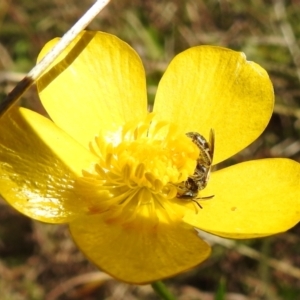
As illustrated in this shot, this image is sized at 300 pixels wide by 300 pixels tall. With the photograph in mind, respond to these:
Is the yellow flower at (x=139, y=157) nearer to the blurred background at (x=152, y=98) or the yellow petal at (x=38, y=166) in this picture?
the yellow petal at (x=38, y=166)

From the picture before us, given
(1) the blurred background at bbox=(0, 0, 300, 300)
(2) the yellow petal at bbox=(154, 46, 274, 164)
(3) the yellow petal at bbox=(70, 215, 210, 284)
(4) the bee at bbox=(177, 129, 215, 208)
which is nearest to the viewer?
(3) the yellow petal at bbox=(70, 215, 210, 284)

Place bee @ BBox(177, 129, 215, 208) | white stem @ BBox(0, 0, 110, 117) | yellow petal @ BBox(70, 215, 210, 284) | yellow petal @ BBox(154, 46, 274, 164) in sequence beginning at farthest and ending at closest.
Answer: yellow petal @ BBox(154, 46, 274, 164) → bee @ BBox(177, 129, 215, 208) → white stem @ BBox(0, 0, 110, 117) → yellow petal @ BBox(70, 215, 210, 284)

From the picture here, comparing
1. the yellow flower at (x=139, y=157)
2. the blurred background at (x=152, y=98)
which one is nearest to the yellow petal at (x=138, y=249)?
the yellow flower at (x=139, y=157)

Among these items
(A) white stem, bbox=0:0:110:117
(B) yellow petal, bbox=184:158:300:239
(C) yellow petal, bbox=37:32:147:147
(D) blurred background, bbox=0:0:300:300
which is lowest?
(D) blurred background, bbox=0:0:300:300

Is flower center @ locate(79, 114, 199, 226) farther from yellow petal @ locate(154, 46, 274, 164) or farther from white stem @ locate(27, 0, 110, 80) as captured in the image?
white stem @ locate(27, 0, 110, 80)

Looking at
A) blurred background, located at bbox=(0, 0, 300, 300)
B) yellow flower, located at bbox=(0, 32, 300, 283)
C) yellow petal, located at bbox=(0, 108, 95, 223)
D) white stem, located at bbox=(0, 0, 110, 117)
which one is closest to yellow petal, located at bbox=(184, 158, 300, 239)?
yellow flower, located at bbox=(0, 32, 300, 283)

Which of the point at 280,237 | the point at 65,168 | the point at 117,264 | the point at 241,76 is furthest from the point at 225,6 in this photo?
the point at 117,264
